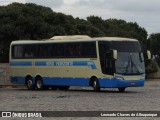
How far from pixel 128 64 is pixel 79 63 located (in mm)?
3255

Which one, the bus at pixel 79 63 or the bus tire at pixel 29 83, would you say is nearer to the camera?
the bus at pixel 79 63

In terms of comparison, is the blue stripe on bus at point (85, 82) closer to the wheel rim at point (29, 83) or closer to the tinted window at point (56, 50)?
the wheel rim at point (29, 83)

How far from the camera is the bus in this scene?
3488 cm

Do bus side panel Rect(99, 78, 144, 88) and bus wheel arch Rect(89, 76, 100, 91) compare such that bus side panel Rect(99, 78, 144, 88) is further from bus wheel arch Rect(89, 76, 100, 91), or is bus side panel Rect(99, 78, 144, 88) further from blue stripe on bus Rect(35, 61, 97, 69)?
blue stripe on bus Rect(35, 61, 97, 69)

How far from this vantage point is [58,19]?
61.4 m

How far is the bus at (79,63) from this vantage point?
34.9 m

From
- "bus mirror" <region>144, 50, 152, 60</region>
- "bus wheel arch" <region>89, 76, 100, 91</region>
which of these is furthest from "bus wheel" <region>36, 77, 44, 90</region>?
"bus mirror" <region>144, 50, 152, 60</region>

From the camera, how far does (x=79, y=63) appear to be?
36.5 m

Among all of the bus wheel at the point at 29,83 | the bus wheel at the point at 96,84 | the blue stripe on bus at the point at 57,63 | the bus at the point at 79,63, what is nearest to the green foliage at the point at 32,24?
the blue stripe on bus at the point at 57,63

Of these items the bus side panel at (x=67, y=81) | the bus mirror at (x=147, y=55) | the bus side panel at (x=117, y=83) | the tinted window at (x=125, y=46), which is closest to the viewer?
the bus side panel at (x=117, y=83)

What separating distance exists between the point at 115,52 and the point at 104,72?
179 cm

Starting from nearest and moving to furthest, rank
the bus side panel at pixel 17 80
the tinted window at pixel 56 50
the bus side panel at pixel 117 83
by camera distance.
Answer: the bus side panel at pixel 117 83
the tinted window at pixel 56 50
the bus side panel at pixel 17 80

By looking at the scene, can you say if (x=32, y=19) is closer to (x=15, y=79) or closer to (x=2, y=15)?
(x=2, y=15)

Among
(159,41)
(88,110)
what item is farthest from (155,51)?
(88,110)
